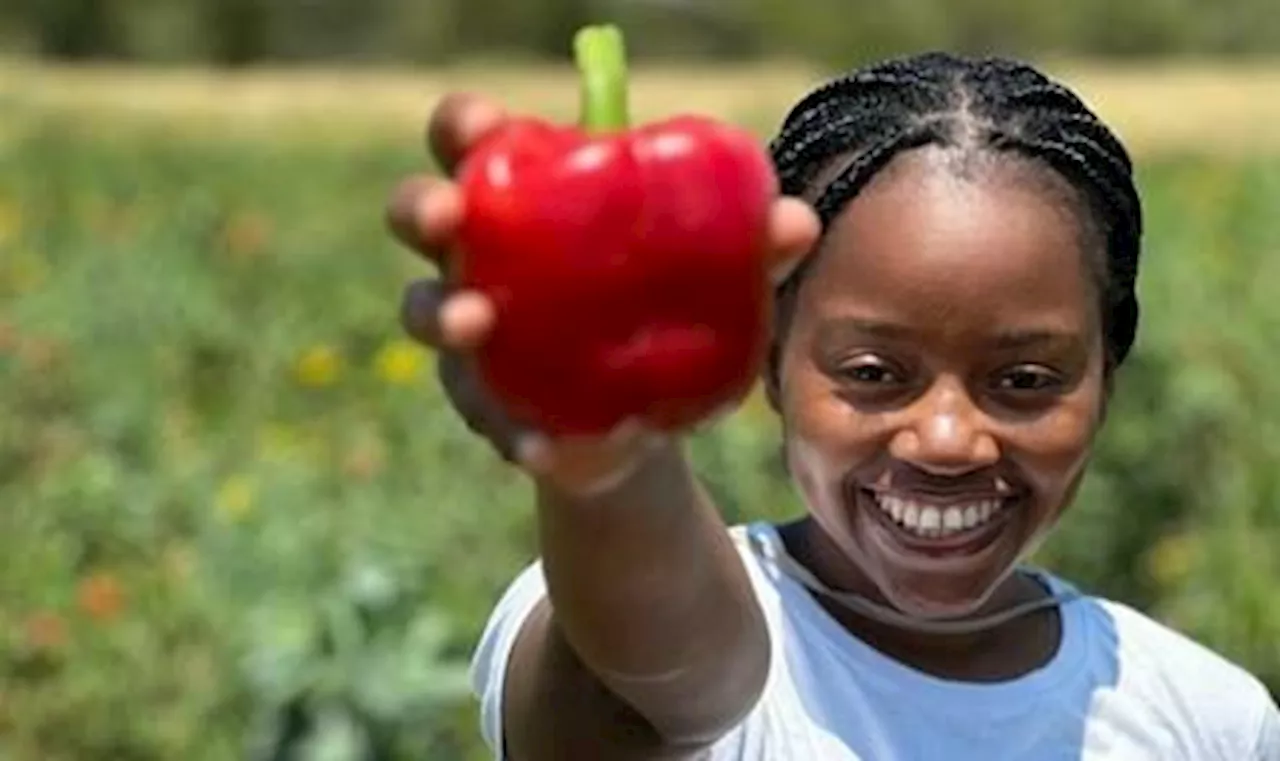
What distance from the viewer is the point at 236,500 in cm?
428

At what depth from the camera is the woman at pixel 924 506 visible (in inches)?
48.6

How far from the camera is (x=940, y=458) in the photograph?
1.41 metres

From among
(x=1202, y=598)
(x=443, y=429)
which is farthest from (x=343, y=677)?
(x=443, y=429)

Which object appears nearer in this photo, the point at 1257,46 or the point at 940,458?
the point at 940,458

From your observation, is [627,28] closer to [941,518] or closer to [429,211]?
[941,518]

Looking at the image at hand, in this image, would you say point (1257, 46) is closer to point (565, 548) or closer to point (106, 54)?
point (106, 54)

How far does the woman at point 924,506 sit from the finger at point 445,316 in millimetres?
180

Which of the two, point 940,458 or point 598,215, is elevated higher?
point 598,215

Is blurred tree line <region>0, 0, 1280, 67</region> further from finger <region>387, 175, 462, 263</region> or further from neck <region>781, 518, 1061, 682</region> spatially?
finger <region>387, 175, 462, 263</region>

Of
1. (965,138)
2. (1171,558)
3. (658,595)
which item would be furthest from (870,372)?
(1171,558)

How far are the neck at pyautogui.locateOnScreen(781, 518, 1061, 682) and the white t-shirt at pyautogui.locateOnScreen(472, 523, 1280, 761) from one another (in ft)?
0.03

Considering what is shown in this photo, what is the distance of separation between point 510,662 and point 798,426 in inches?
9.5

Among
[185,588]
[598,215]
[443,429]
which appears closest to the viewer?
[598,215]

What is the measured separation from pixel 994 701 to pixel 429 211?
2.12 feet
